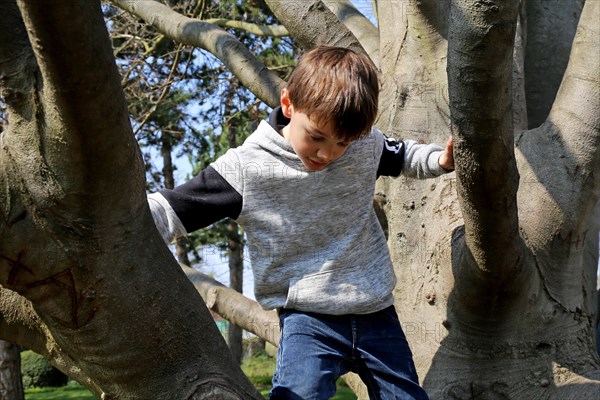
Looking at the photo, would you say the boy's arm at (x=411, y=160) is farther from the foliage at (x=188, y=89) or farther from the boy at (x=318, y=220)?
the foliage at (x=188, y=89)

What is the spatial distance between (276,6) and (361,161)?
1.52 meters

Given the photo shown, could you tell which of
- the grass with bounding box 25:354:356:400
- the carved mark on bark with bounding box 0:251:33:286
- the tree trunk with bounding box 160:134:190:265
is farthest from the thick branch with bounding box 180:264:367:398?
the tree trunk with bounding box 160:134:190:265

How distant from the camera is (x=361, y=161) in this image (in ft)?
8.32

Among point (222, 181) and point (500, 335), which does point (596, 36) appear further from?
Result: point (222, 181)

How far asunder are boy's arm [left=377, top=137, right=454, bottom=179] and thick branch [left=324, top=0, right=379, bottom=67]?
1.43 metres

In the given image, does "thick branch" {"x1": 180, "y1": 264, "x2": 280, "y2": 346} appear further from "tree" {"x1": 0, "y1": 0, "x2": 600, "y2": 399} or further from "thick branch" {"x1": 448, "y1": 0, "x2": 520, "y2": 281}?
"thick branch" {"x1": 448, "y1": 0, "x2": 520, "y2": 281}

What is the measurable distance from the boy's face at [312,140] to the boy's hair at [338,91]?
24mm

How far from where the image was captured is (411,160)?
2.59 m

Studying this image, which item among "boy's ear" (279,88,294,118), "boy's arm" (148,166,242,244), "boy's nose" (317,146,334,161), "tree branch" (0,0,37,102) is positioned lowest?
"boy's arm" (148,166,242,244)

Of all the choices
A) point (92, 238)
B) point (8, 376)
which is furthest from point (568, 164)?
point (8, 376)

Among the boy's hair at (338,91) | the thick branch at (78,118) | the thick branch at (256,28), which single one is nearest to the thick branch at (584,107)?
the boy's hair at (338,91)

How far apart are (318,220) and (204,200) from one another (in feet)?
1.30

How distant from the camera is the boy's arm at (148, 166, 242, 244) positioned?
7.20 ft

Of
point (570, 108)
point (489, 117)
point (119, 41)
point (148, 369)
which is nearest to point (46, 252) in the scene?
point (148, 369)
